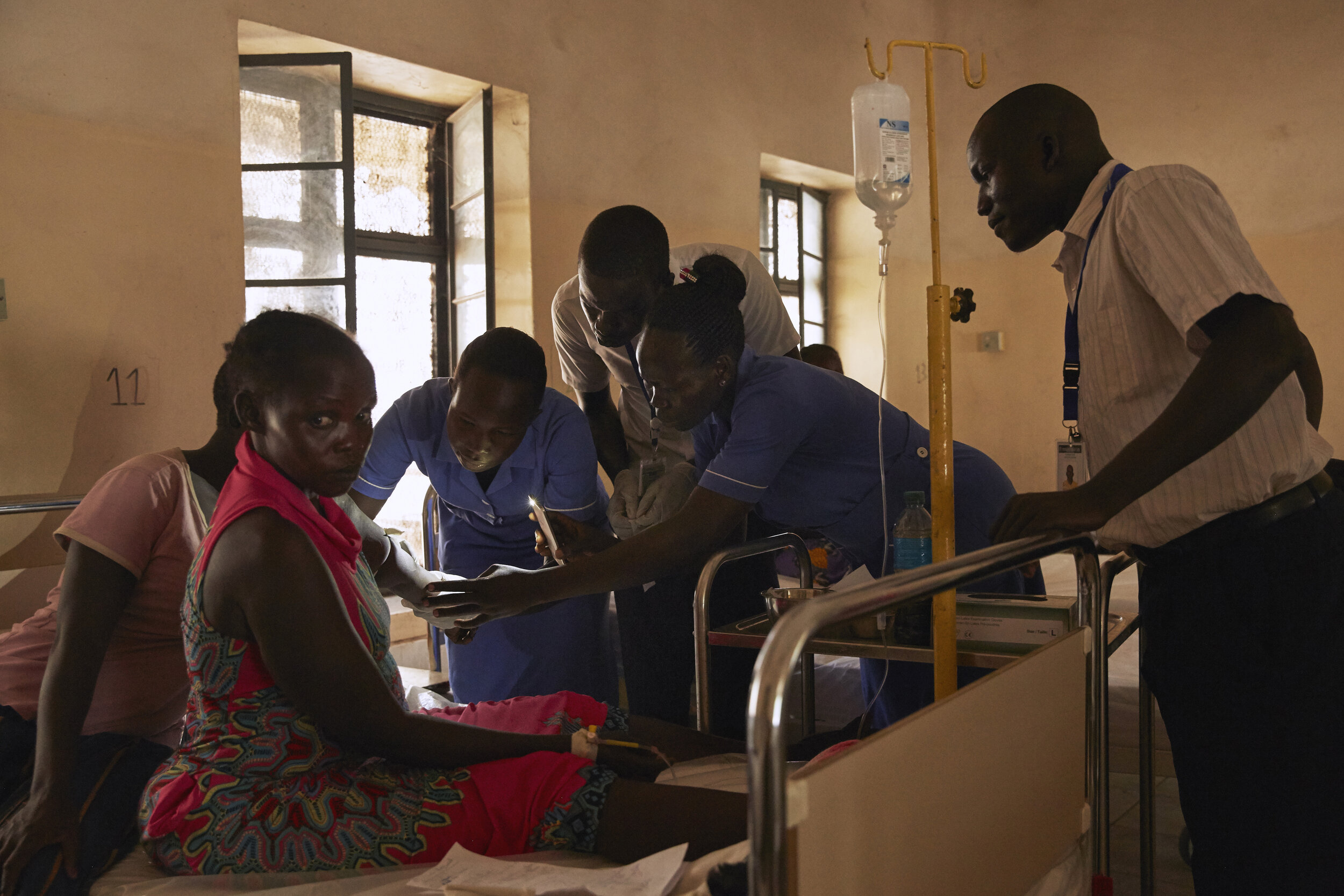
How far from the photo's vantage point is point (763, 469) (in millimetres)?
1994

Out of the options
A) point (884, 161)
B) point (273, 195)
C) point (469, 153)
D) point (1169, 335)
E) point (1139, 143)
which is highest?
point (1139, 143)

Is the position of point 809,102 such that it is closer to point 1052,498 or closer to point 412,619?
point 412,619

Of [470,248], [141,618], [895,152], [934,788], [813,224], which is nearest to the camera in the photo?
[934,788]

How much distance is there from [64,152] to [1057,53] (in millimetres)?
6690

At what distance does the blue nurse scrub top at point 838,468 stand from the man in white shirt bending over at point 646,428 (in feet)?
1.23

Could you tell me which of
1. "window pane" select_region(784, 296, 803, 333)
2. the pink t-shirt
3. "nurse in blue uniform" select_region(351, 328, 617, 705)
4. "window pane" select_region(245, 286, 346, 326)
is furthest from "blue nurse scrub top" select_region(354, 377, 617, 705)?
"window pane" select_region(784, 296, 803, 333)

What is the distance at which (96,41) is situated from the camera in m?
3.63

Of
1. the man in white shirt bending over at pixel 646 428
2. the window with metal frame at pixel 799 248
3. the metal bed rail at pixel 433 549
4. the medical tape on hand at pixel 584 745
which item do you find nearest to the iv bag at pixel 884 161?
the man in white shirt bending over at pixel 646 428

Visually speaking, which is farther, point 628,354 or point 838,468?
point 628,354

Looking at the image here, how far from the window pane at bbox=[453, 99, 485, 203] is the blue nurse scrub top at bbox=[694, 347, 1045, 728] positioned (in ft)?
10.5

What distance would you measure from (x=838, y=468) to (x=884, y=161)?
646 mm

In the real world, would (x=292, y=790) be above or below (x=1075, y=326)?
below

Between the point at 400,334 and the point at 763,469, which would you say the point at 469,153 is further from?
the point at 763,469

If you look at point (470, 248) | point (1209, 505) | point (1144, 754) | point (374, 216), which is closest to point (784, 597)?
point (1209, 505)
